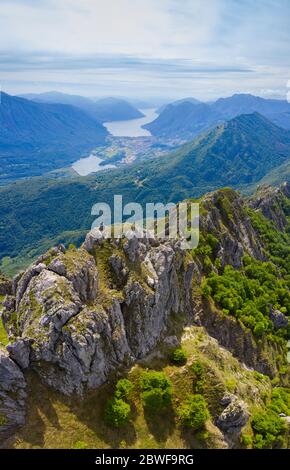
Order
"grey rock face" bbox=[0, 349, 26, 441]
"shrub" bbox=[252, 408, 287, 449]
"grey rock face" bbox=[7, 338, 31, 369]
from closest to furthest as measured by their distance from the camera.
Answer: "grey rock face" bbox=[0, 349, 26, 441]
"grey rock face" bbox=[7, 338, 31, 369]
"shrub" bbox=[252, 408, 287, 449]

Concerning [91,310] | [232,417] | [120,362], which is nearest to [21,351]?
[91,310]

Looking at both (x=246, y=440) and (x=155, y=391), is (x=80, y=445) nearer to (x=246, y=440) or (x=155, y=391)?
(x=155, y=391)

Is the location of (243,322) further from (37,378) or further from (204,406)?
(37,378)

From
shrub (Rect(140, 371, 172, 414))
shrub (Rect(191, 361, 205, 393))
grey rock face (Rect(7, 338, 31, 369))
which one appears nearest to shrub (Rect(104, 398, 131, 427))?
shrub (Rect(140, 371, 172, 414))

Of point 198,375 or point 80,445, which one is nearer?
point 80,445

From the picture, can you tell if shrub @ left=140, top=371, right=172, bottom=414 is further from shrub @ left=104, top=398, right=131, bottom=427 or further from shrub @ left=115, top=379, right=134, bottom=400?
shrub @ left=104, top=398, right=131, bottom=427
